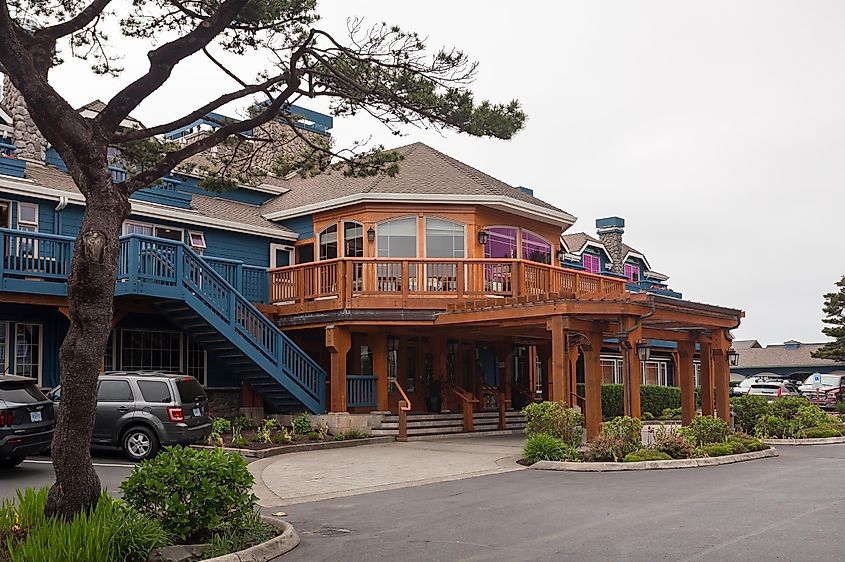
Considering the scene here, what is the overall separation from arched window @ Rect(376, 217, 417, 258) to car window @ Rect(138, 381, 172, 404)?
862 cm

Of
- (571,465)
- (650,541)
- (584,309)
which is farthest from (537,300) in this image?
(650,541)

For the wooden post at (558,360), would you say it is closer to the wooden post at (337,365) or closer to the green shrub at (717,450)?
the green shrub at (717,450)

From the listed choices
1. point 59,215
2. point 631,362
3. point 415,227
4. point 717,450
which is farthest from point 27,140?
point 717,450

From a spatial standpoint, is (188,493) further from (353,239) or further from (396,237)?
(353,239)

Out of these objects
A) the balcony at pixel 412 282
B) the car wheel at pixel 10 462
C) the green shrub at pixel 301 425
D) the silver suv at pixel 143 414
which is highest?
the balcony at pixel 412 282

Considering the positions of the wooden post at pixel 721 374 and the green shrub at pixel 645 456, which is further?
the wooden post at pixel 721 374

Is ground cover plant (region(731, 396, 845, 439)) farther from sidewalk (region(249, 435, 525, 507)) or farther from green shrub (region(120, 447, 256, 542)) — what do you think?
green shrub (region(120, 447, 256, 542))

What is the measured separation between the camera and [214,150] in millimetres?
28562

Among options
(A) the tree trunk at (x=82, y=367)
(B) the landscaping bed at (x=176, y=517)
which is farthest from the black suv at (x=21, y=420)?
(A) the tree trunk at (x=82, y=367)

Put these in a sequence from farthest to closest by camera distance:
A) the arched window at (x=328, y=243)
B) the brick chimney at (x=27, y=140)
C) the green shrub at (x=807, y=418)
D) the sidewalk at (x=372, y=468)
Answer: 1. the arched window at (x=328, y=243)
2. the brick chimney at (x=27, y=140)
3. the green shrub at (x=807, y=418)
4. the sidewalk at (x=372, y=468)

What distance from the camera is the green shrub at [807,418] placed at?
22375mm

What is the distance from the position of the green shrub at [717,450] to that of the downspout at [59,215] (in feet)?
48.1

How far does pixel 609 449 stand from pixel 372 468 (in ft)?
13.6

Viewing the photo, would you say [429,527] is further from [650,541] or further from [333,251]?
[333,251]
